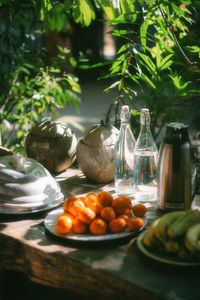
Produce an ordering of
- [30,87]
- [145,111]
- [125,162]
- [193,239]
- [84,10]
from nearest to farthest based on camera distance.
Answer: [193,239], [145,111], [125,162], [84,10], [30,87]

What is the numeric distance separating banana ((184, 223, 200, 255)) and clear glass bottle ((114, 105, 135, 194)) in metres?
0.53

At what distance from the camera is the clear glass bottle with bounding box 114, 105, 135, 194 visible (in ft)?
4.98

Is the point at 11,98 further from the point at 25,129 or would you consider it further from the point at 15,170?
the point at 15,170

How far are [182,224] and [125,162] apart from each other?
523 mm

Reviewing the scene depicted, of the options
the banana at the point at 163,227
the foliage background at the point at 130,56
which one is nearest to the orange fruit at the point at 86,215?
the banana at the point at 163,227

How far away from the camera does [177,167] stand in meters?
1.25

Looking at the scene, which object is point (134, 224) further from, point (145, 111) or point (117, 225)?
point (145, 111)

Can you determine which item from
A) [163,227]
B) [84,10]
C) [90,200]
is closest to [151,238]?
[163,227]

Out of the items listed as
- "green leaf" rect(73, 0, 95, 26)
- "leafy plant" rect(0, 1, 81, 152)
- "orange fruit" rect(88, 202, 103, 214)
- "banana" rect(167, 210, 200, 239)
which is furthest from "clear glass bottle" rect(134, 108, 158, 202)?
"leafy plant" rect(0, 1, 81, 152)

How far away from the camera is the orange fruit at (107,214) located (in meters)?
1.17

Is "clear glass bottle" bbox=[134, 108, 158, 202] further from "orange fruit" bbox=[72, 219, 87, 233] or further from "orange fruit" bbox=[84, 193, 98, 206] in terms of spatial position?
"orange fruit" bbox=[72, 219, 87, 233]

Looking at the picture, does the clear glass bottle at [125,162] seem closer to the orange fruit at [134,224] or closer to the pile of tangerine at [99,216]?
the pile of tangerine at [99,216]

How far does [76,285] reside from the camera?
3.40 feet

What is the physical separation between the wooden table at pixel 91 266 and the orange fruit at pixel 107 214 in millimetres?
84
